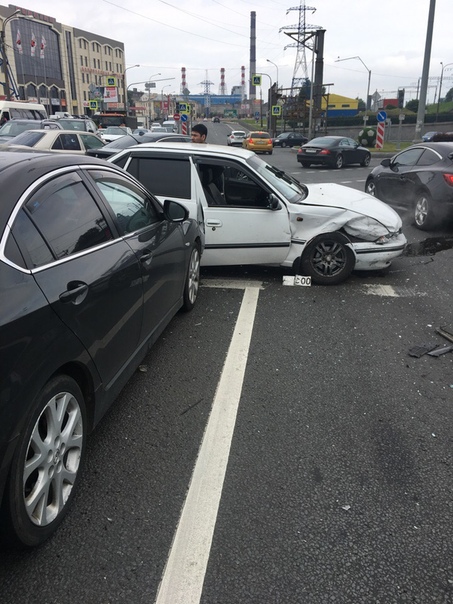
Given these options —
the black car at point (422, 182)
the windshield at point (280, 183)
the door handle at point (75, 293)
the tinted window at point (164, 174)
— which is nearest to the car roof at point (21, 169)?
the door handle at point (75, 293)

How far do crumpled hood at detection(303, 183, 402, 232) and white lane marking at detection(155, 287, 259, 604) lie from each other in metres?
2.82

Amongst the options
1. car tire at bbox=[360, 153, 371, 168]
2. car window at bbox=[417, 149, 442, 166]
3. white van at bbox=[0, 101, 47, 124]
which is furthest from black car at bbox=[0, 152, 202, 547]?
white van at bbox=[0, 101, 47, 124]

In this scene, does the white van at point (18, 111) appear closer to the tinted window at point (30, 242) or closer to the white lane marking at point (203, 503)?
the white lane marking at point (203, 503)

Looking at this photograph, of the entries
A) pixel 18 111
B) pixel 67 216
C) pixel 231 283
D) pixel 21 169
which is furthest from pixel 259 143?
pixel 21 169

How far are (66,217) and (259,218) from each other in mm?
3446

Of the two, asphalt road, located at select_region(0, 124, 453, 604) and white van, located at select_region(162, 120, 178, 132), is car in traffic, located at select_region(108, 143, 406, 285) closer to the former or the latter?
asphalt road, located at select_region(0, 124, 453, 604)

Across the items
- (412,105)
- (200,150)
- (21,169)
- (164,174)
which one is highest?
(412,105)

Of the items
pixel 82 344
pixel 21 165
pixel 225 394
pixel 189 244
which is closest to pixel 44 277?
pixel 82 344

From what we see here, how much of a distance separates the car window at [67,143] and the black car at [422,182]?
27.8 feet

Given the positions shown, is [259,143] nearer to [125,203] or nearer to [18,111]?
[18,111]

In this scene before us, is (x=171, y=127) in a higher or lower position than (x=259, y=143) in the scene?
A: higher

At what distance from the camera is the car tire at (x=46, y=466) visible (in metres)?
2.02

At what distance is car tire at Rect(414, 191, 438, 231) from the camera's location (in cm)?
899

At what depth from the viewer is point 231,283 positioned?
20.8 ft
